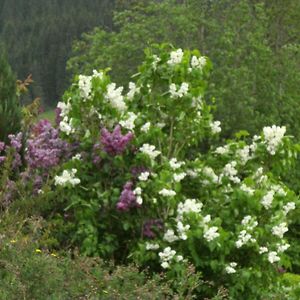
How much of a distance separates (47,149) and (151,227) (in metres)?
1.16

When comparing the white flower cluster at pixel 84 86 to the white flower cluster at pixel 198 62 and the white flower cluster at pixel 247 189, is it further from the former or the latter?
the white flower cluster at pixel 247 189

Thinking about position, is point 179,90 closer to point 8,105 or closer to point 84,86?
point 84,86

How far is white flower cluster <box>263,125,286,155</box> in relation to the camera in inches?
271

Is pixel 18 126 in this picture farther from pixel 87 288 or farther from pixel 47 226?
pixel 87 288

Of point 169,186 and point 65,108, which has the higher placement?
point 65,108

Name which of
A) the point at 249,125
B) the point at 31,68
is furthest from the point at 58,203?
the point at 31,68

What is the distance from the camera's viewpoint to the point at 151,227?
6449 mm

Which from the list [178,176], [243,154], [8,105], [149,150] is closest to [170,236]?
[178,176]

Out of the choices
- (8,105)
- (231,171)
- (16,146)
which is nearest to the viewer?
(231,171)

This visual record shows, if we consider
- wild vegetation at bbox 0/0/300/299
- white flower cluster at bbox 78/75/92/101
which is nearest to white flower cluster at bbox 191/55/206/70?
wild vegetation at bbox 0/0/300/299

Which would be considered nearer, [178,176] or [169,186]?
[169,186]

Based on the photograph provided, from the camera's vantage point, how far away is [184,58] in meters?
6.89

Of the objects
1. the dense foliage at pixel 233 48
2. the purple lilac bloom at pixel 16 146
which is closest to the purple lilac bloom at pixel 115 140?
the purple lilac bloom at pixel 16 146

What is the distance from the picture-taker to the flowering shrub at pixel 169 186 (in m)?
6.30
